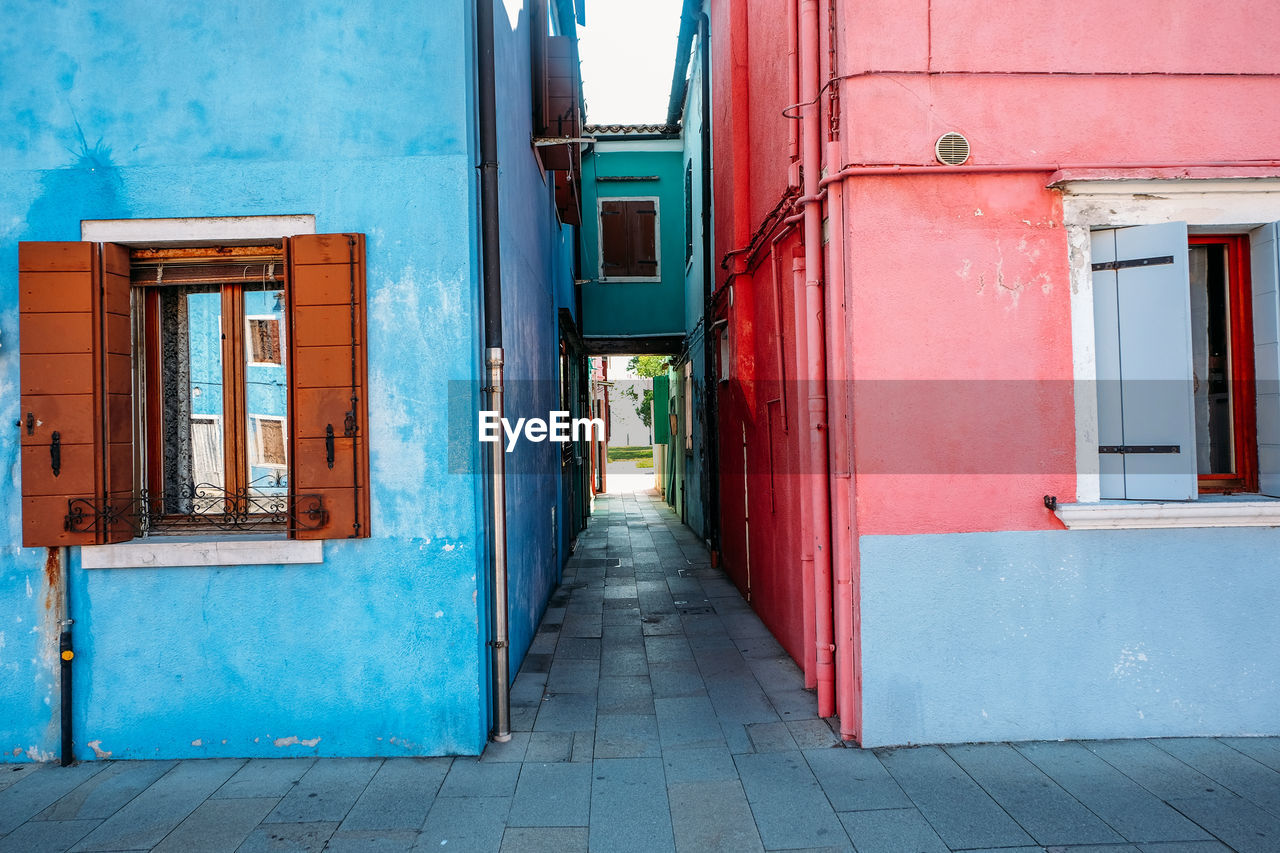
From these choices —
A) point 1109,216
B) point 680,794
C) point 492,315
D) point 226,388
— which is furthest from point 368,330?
point 1109,216

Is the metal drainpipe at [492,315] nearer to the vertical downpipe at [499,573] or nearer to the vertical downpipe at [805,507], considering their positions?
the vertical downpipe at [499,573]

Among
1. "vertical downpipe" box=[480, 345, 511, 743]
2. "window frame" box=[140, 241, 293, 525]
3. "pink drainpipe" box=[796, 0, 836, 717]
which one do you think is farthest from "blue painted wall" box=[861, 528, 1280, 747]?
"window frame" box=[140, 241, 293, 525]

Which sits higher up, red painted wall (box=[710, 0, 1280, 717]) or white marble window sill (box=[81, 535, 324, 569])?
red painted wall (box=[710, 0, 1280, 717])

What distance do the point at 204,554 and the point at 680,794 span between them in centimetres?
286

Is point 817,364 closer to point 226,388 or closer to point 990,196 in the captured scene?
point 990,196

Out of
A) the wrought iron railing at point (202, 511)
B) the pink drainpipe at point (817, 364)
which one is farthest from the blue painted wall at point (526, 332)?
the pink drainpipe at point (817, 364)

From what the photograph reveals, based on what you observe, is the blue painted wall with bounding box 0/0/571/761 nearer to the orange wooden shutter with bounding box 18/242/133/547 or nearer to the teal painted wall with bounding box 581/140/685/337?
the orange wooden shutter with bounding box 18/242/133/547

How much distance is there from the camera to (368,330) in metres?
4.02

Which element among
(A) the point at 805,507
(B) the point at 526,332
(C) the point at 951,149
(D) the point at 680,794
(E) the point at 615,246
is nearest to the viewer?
(D) the point at 680,794

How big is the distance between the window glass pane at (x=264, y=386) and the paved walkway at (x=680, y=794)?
5.22ft

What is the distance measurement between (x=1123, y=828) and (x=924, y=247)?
298 centimetres

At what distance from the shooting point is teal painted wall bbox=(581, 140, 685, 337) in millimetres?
13500

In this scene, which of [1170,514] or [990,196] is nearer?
[1170,514]

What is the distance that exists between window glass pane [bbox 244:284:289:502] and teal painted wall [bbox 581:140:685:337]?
9.32 m
